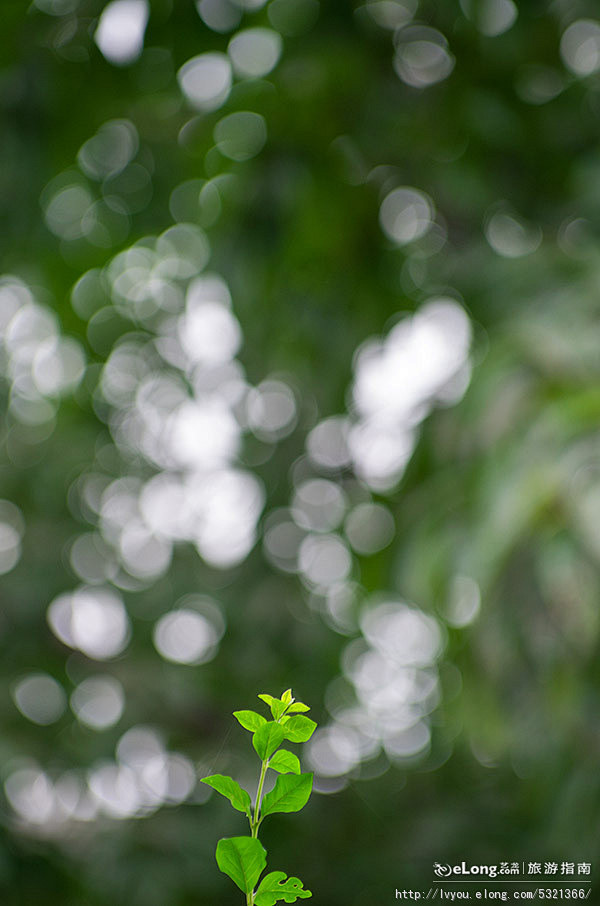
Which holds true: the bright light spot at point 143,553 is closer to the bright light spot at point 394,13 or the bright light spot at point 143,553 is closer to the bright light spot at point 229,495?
the bright light spot at point 229,495

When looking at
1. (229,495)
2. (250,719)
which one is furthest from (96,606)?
(250,719)

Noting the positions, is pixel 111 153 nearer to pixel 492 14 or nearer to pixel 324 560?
pixel 492 14

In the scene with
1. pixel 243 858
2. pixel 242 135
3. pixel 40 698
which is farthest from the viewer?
pixel 40 698

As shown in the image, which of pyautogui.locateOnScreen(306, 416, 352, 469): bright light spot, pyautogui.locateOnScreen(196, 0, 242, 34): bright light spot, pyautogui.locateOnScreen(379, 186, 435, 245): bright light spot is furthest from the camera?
pyautogui.locateOnScreen(306, 416, 352, 469): bright light spot

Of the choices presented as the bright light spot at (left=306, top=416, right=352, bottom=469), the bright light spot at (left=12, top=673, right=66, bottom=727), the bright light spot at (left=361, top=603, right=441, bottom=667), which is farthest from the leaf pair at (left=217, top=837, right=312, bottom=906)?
the bright light spot at (left=12, top=673, right=66, bottom=727)

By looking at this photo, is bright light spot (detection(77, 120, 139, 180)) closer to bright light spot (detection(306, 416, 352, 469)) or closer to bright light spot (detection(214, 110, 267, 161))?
bright light spot (detection(214, 110, 267, 161))

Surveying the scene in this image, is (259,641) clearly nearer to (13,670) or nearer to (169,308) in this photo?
(13,670)
